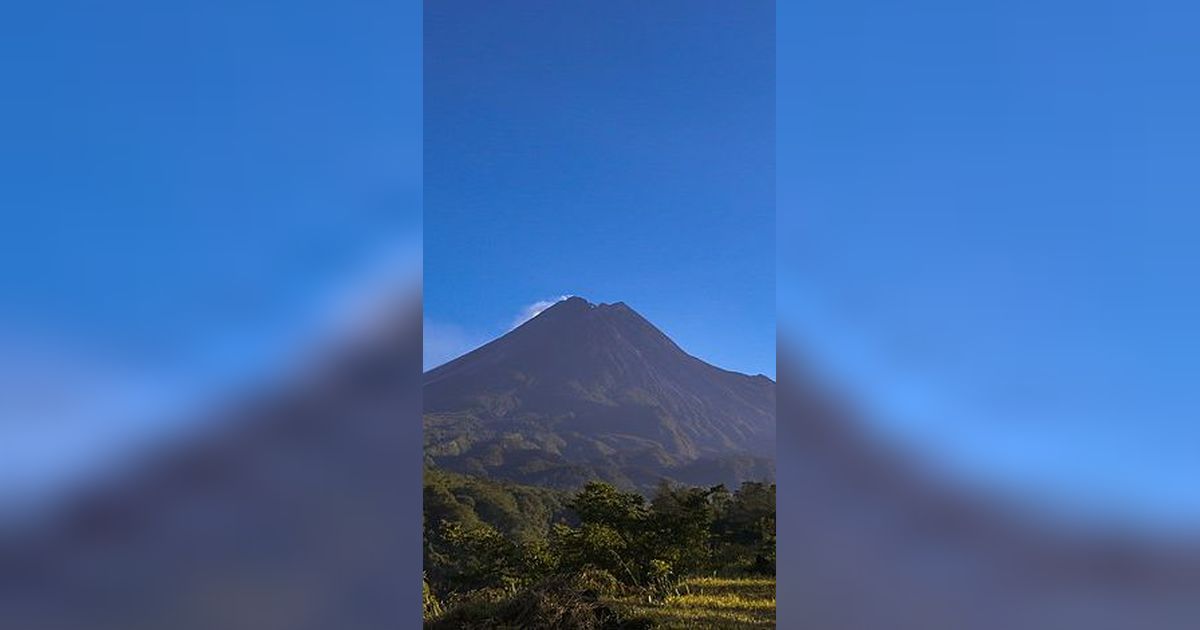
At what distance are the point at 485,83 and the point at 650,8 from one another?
1443mm

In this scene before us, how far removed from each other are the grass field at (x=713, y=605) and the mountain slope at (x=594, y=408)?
1196mm

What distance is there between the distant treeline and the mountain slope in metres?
0.33

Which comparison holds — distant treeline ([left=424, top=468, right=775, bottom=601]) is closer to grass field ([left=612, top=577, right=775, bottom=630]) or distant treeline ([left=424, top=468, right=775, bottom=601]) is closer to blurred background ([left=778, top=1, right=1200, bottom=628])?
grass field ([left=612, top=577, right=775, bottom=630])

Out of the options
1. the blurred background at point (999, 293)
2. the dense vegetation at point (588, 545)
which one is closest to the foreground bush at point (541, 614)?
the dense vegetation at point (588, 545)

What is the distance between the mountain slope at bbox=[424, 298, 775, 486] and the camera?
696cm

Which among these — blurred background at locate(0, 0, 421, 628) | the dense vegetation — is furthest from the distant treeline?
blurred background at locate(0, 0, 421, 628)

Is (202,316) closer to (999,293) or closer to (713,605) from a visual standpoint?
(999,293)

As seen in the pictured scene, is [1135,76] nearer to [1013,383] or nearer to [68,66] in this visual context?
[1013,383]

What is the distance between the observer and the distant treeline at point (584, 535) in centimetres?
626

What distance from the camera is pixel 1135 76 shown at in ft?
10.2

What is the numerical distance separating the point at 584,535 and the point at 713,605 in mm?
1153

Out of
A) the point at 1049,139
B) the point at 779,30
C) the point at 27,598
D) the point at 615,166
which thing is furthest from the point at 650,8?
the point at 27,598

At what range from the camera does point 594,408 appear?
7.21 meters

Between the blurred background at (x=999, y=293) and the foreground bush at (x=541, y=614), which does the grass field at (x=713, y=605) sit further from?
the blurred background at (x=999, y=293)
